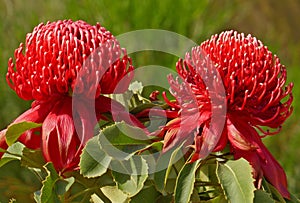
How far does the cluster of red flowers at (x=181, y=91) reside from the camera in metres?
1.00

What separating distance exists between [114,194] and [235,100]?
0.27 meters

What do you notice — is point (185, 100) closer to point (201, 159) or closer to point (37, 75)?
point (201, 159)

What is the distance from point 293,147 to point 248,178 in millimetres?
2709

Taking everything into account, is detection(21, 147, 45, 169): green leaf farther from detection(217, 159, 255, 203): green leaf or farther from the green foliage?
detection(217, 159, 255, 203): green leaf

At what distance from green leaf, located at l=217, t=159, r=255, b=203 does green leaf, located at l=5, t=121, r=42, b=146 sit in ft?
1.07

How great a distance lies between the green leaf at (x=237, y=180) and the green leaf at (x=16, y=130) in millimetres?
325

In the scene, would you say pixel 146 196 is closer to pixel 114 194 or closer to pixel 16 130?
pixel 114 194

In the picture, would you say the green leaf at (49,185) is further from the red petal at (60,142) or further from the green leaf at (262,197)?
the green leaf at (262,197)

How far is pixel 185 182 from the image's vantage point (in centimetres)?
95

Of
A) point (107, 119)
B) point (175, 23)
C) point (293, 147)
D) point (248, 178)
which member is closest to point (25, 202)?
point (175, 23)

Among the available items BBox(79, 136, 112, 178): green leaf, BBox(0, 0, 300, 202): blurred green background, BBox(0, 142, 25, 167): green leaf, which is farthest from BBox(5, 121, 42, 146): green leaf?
BBox(0, 0, 300, 202): blurred green background

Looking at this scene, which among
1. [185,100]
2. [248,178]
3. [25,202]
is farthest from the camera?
[25,202]

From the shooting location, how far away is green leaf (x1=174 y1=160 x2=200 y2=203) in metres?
0.93

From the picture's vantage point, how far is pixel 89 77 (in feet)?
3.30
